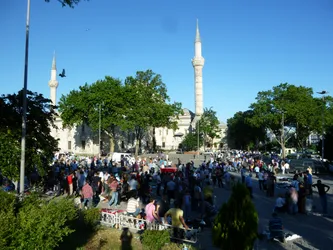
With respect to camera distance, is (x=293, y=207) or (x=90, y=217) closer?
(x=90, y=217)

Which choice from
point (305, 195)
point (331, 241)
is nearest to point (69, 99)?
point (305, 195)

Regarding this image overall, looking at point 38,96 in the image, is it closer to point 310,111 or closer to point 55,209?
point 55,209

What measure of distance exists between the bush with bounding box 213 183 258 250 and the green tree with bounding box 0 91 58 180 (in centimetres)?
923

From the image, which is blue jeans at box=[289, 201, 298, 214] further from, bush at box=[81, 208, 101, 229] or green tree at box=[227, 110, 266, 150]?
green tree at box=[227, 110, 266, 150]

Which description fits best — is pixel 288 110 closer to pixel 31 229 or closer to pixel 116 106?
pixel 116 106

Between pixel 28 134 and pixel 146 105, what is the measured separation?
33.7 m

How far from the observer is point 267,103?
172ft

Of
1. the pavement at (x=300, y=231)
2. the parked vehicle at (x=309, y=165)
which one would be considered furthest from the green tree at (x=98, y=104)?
A: the pavement at (x=300, y=231)

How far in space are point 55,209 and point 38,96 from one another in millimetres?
9094

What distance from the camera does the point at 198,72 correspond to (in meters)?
64.3

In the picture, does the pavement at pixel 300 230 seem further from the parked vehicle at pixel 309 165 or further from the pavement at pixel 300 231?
the parked vehicle at pixel 309 165

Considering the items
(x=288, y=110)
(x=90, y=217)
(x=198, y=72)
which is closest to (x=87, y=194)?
(x=90, y=217)

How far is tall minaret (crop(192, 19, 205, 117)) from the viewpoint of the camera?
63656 mm

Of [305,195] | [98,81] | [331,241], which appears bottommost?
[331,241]
